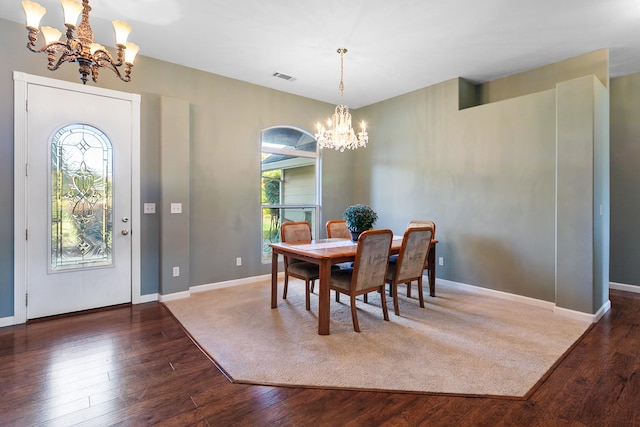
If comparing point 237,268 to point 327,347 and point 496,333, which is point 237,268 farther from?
point 496,333

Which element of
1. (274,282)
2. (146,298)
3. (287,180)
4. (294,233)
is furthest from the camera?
(287,180)

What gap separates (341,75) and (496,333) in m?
3.49

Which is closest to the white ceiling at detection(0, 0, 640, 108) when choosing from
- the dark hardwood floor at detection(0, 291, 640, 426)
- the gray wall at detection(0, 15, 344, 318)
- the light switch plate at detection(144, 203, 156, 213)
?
the gray wall at detection(0, 15, 344, 318)

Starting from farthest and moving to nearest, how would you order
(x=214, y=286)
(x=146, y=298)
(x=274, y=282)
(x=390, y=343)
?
(x=214, y=286), (x=146, y=298), (x=274, y=282), (x=390, y=343)

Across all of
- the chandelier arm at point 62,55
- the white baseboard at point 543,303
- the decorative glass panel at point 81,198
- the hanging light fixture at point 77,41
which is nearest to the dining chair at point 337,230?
the white baseboard at point 543,303

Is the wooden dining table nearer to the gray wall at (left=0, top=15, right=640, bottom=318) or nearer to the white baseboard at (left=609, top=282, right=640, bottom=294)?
the gray wall at (left=0, top=15, right=640, bottom=318)

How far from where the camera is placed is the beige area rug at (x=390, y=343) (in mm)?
2189

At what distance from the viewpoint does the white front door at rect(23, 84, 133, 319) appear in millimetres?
3195

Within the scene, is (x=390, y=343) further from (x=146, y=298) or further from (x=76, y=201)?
(x=76, y=201)

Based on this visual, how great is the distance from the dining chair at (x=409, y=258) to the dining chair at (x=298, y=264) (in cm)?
81

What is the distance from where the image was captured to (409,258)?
11.0ft

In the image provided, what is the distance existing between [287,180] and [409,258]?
8.50 feet

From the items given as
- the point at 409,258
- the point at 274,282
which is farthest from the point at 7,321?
the point at 409,258

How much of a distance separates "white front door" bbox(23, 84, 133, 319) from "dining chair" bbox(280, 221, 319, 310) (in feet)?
5.89
